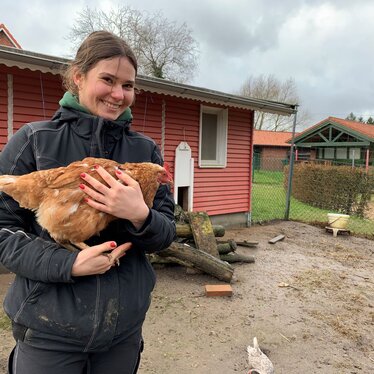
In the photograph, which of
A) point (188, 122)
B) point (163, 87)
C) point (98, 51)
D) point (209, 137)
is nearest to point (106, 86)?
point (98, 51)

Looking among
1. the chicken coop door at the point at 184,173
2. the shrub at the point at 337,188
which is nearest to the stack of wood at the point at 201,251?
the chicken coop door at the point at 184,173

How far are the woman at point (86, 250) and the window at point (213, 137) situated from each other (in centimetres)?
746

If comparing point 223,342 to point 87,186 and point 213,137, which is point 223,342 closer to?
point 87,186

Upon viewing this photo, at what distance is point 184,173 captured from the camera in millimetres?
8133

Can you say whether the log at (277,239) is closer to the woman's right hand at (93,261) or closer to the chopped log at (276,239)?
the chopped log at (276,239)

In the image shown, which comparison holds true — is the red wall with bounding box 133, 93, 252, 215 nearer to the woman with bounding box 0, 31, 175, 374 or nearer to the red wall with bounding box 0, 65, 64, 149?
the red wall with bounding box 0, 65, 64, 149

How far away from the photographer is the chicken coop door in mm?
8023

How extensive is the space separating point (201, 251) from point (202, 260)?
176 millimetres

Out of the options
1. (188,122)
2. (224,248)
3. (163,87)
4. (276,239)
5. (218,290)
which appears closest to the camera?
(218,290)

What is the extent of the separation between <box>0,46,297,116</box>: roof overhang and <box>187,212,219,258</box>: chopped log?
255cm

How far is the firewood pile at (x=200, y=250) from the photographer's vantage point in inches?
202

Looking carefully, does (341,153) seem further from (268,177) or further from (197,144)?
(197,144)

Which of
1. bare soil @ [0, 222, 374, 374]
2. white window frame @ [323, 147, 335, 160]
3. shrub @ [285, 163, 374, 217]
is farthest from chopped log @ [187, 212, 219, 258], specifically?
white window frame @ [323, 147, 335, 160]

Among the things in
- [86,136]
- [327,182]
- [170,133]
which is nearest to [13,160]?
[86,136]
